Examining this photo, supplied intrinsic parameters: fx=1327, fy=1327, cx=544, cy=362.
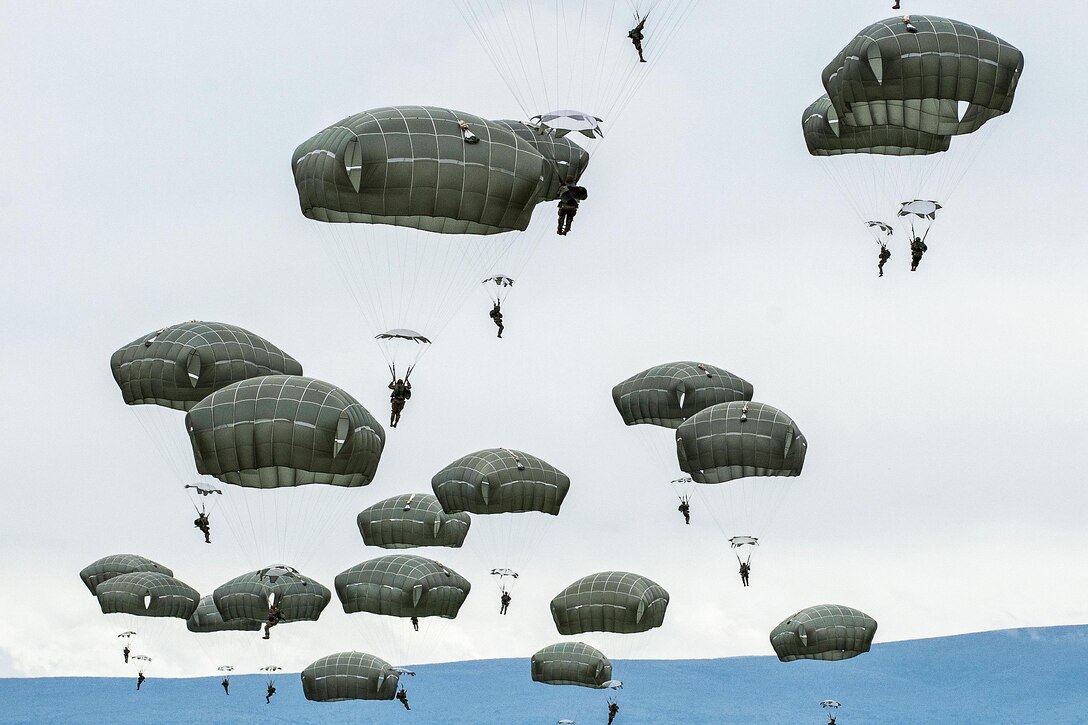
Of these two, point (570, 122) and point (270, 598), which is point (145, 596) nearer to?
point (270, 598)

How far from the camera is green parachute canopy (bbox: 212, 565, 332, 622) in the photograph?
57.0m

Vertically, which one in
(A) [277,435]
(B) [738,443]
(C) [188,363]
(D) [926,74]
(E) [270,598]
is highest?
(D) [926,74]

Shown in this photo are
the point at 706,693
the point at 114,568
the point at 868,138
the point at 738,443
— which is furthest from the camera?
the point at 706,693

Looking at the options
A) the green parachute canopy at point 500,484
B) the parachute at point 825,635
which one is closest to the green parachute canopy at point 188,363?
the green parachute canopy at point 500,484

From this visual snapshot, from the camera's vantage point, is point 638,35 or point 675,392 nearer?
point 638,35

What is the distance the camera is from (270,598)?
192 ft

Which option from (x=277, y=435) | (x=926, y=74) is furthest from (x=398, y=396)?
(x=926, y=74)

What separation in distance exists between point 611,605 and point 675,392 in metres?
8.81

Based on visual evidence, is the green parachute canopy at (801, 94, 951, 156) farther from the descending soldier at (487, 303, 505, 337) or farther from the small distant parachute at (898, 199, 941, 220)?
the descending soldier at (487, 303, 505, 337)

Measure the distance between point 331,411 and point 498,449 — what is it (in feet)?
58.4

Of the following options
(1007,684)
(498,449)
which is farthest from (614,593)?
(1007,684)

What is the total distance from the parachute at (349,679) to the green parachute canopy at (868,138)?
Result: 108 feet

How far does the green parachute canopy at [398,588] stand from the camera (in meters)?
53.9

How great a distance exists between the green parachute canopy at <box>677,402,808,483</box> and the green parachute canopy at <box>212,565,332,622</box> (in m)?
18.2
